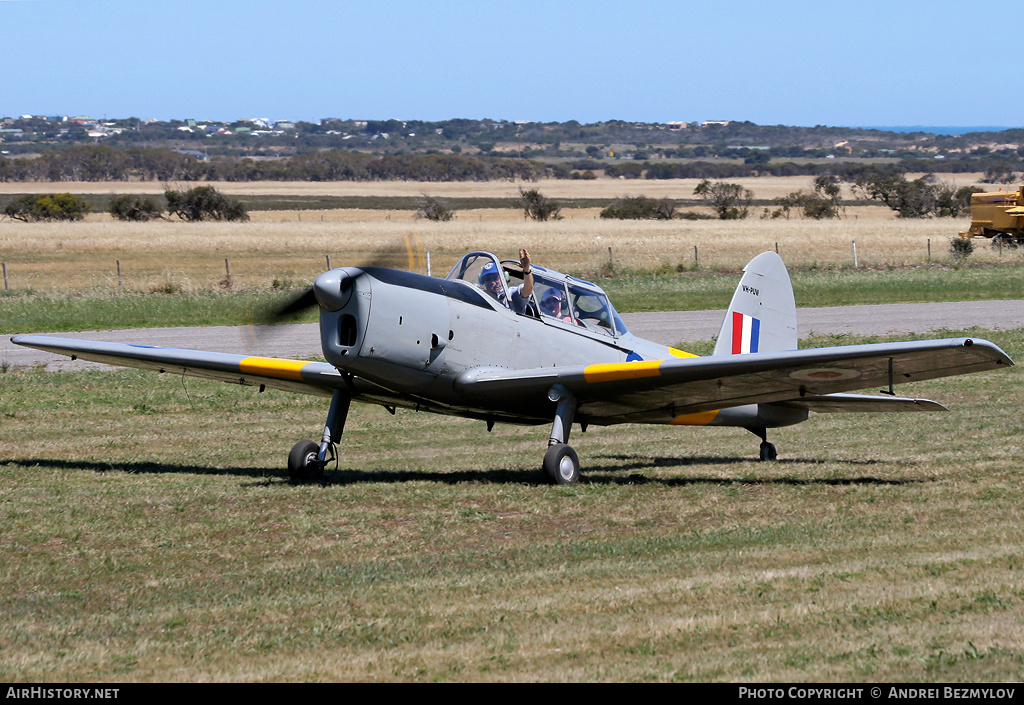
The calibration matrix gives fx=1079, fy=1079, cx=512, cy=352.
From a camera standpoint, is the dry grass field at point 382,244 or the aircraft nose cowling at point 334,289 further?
the dry grass field at point 382,244

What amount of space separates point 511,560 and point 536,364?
3.79 meters

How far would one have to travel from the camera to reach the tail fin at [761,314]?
514 inches

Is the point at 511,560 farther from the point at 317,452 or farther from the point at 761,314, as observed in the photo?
the point at 761,314

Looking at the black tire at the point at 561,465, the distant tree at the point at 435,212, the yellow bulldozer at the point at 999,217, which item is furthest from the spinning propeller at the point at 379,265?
the distant tree at the point at 435,212

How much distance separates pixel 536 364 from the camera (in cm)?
1141

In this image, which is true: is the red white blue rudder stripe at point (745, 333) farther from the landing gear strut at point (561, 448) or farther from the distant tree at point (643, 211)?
the distant tree at point (643, 211)

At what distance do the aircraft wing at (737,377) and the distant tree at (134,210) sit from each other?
7711cm

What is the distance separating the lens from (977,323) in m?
26.6

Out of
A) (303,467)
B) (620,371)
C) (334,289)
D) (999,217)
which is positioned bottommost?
(303,467)

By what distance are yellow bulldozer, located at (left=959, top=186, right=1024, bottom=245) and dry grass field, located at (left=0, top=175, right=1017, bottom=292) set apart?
247 cm

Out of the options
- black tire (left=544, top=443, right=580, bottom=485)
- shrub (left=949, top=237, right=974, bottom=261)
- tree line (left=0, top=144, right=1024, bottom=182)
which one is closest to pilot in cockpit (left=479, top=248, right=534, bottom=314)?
black tire (left=544, top=443, right=580, bottom=485)

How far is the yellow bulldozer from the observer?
5453cm

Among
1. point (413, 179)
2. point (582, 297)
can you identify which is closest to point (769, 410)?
point (582, 297)

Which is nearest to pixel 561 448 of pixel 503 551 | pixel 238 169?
pixel 503 551
